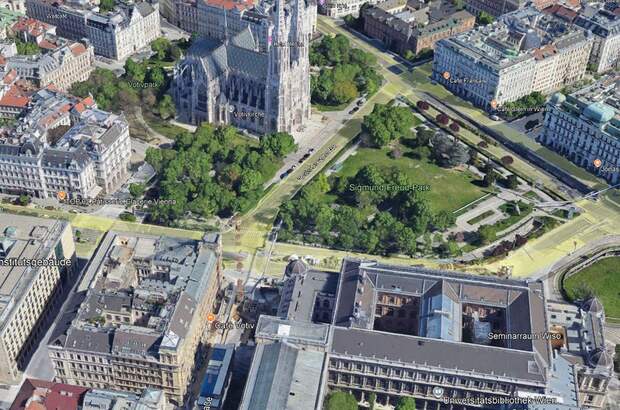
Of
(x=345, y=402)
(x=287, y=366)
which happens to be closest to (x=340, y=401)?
(x=345, y=402)

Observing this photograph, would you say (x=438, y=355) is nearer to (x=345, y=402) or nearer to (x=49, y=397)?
(x=345, y=402)

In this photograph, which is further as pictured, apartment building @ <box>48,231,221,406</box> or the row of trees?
apartment building @ <box>48,231,221,406</box>

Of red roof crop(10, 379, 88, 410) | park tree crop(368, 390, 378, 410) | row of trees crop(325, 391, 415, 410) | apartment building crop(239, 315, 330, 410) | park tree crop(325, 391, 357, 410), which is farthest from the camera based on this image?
park tree crop(368, 390, 378, 410)

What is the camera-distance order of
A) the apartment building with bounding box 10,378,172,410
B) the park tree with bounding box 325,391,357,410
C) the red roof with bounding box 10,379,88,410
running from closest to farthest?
the apartment building with bounding box 10,378,172,410 → the red roof with bounding box 10,379,88,410 → the park tree with bounding box 325,391,357,410

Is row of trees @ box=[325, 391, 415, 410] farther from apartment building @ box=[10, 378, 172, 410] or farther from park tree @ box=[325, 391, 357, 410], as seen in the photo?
apartment building @ box=[10, 378, 172, 410]

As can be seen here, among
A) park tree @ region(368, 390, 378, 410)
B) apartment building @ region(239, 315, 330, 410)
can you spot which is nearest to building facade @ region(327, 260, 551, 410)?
park tree @ region(368, 390, 378, 410)

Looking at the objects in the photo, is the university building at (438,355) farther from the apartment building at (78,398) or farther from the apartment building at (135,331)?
the apartment building at (78,398)

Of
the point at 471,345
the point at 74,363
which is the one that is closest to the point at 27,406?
the point at 74,363
